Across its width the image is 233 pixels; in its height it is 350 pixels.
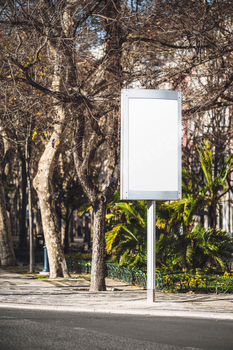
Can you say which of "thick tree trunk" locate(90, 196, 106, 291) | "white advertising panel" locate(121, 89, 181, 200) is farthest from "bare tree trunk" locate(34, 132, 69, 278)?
"white advertising panel" locate(121, 89, 181, 200)

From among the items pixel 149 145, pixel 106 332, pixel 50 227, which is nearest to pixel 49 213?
pixel 50 227

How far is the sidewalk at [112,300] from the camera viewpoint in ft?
30.1

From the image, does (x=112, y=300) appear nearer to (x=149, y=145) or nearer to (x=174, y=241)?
(x=149, y=145)

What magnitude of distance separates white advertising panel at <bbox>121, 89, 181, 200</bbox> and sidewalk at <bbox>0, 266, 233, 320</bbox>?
2.26m

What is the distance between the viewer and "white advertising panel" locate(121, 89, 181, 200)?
10.0 meters

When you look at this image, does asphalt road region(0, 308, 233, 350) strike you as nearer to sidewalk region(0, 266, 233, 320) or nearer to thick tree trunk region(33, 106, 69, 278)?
sidewalk region(0, 266, 233, 320)

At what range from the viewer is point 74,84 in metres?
13.0

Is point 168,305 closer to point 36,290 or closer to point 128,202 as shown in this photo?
point 36,290

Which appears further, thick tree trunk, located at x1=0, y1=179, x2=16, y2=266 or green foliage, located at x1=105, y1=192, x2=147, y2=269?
thick tree trunk, located at x1=0, y1=179, x2=16, y2=266

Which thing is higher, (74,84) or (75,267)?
(74,84)

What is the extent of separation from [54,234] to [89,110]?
20.1 feet

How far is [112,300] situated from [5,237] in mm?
10857

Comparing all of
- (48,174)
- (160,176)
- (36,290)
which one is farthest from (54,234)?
(160,176)

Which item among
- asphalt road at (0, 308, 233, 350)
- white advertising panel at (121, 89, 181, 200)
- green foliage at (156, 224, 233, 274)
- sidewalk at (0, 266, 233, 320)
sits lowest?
sidewalk at (0, 266, 233, 320)
